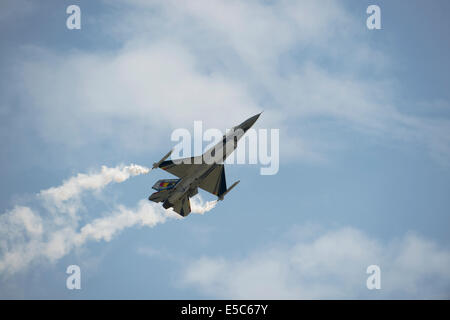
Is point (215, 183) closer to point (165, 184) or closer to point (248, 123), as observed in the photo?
point (165, 184)

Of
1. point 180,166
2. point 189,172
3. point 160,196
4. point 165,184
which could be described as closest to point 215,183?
point 189,172

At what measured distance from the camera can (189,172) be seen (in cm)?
8575

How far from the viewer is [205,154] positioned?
279ft

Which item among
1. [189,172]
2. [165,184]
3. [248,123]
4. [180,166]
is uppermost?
[248,123]

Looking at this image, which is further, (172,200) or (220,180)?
(220,180)

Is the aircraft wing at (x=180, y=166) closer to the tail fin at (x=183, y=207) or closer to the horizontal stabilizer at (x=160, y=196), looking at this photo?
the horizontal stabilizer at (x=160, y=196)

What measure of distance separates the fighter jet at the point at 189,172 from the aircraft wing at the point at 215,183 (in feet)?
7.01

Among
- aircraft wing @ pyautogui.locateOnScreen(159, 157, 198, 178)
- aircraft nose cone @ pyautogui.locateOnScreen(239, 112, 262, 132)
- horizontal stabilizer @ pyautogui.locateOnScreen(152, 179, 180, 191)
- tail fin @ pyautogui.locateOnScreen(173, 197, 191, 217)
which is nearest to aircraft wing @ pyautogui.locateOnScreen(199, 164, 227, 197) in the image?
aircraft wing @ pyautogui.locateOnScreen(159, 157, 198, 178)

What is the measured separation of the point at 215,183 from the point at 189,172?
632 centimetres
